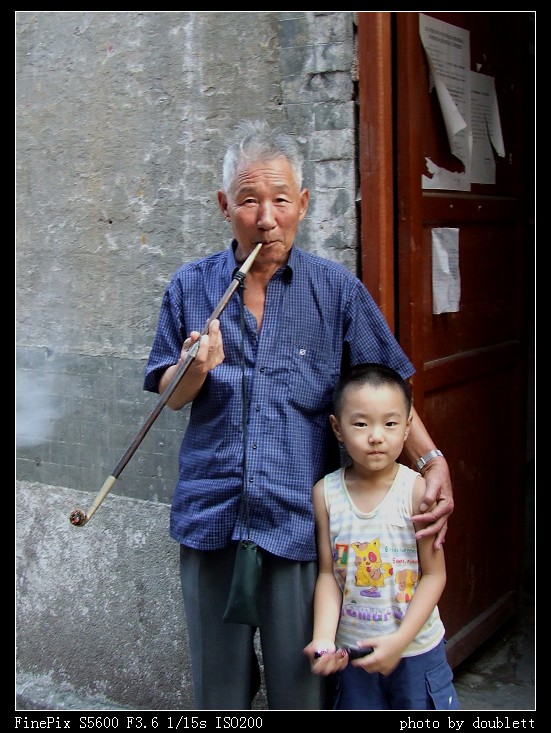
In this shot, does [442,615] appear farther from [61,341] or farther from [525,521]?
[61,341]

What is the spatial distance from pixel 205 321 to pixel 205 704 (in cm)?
114

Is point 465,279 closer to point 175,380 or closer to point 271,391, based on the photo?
point 271,391

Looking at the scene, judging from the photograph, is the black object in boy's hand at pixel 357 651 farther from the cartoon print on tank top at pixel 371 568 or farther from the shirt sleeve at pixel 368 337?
the shirt sleeve at pixel 368 337

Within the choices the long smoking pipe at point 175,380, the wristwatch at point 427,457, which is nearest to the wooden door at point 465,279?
the wristwatch at point 427,457

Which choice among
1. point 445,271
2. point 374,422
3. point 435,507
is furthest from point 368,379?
point 445,271

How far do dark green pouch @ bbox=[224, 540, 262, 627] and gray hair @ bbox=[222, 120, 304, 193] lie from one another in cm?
A: 103

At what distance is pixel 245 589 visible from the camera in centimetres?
248

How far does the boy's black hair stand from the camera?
2.50 meters

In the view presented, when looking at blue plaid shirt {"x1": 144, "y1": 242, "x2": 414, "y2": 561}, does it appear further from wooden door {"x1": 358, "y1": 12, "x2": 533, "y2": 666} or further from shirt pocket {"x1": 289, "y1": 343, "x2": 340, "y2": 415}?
wooden door {"x1": 358, "y1": 12, "x2": 533, "y2": 666}

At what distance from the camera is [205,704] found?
271 centimetres

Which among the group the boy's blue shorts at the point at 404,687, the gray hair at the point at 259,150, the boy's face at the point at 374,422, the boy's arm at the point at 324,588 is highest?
the gray hair at the point at 259,150

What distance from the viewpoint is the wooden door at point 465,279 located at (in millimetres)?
3061

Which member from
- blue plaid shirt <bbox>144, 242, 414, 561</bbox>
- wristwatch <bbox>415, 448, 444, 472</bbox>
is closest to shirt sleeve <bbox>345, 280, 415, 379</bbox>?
blue plaid shirt <bbox>144, 242, 414, 561</bbox>

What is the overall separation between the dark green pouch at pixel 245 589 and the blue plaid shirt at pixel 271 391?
59mm
